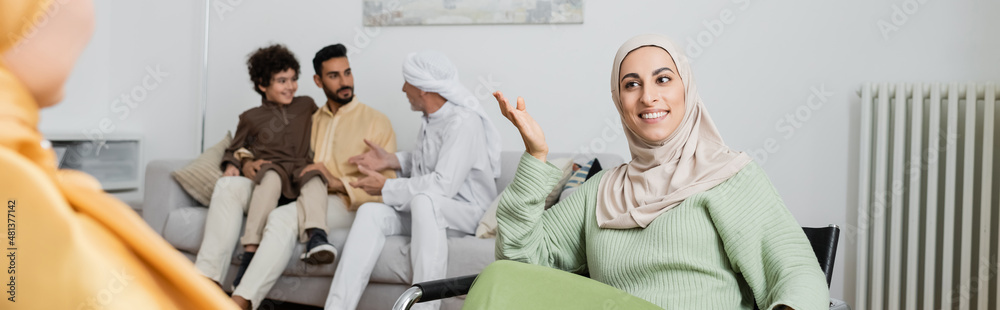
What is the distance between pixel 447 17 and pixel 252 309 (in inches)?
65.3

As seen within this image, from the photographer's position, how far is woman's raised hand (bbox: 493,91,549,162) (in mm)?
1315

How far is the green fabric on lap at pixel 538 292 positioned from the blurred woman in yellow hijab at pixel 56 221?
79 cm

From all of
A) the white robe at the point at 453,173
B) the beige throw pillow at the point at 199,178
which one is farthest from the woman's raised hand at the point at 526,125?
the beige throw pillow at the point at 199,178

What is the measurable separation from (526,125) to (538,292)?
0.32 metres

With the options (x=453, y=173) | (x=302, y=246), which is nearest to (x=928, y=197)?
(x=453, y=173)

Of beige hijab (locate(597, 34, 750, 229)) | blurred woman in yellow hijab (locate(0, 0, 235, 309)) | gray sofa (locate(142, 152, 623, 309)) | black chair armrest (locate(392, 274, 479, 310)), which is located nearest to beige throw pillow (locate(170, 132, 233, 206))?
gray sofa (locate(142, 152, 623, 309))

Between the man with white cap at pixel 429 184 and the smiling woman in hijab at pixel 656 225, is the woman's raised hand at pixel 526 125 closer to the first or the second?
the smiling woman in hijab at pixel 656 225

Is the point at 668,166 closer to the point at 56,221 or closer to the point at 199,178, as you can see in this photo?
the point at 56,221

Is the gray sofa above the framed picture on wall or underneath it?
underneath

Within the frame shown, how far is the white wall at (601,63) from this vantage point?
2.96 metres

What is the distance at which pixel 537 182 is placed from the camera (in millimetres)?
1379

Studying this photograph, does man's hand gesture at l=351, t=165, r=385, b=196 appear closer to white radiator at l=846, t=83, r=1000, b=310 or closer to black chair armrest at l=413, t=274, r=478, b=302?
black chair armrest at l=413, t=274, r=478, b=302

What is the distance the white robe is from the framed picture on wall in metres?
0.68

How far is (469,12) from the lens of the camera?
3500 mm
